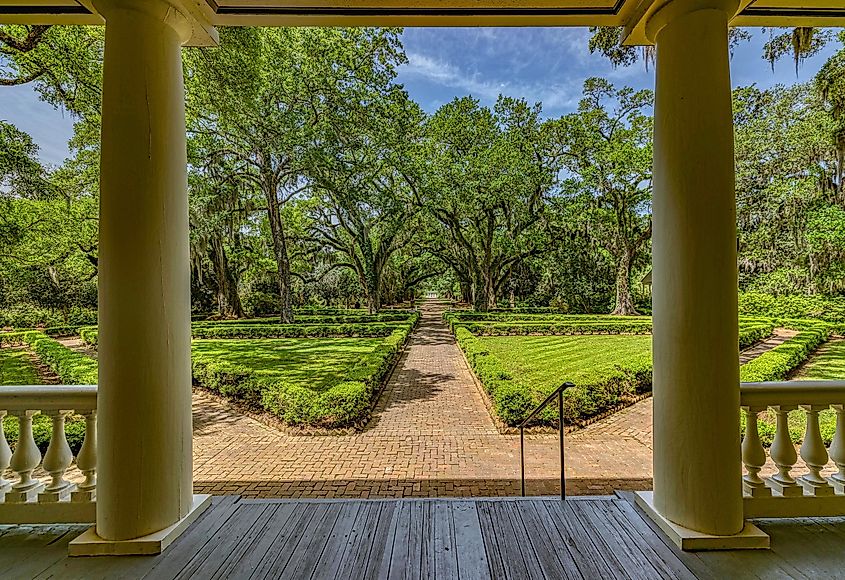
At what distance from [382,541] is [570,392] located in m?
5.10

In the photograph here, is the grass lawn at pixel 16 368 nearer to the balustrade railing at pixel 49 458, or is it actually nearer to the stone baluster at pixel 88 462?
the balustrade railing at pixel 49 458

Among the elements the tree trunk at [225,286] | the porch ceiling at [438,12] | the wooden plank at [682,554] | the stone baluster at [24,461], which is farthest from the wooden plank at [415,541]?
the tree trunk at [225,286]

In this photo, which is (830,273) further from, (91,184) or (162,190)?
(91,184)

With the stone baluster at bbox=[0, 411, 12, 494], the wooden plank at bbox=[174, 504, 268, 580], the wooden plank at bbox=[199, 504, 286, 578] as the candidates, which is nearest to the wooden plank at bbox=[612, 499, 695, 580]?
the wooden plank at bbox=[199, 504, 286, 578]

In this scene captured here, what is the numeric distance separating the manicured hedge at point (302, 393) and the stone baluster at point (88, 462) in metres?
3.97

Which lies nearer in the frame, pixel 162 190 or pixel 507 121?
pixel 162 190

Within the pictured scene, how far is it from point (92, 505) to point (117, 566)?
0.46m

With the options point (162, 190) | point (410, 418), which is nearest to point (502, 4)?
point (162, 190)

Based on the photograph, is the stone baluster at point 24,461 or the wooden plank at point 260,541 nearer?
the wooden plank at point 260,541

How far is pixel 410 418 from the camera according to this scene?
6336 mm

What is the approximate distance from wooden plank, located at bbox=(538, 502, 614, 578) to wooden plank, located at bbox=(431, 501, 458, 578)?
18.5 inches

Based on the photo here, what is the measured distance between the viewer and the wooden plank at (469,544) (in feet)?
5.37

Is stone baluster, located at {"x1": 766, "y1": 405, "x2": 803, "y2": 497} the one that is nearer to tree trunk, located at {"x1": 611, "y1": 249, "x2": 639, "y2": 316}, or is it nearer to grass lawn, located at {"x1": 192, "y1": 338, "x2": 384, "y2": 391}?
grass lawn, located at {"x1": 192, "y1": 338, "x2": 384, "y2": 391}

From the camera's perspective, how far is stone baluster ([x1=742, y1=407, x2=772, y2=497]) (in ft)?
6.46
